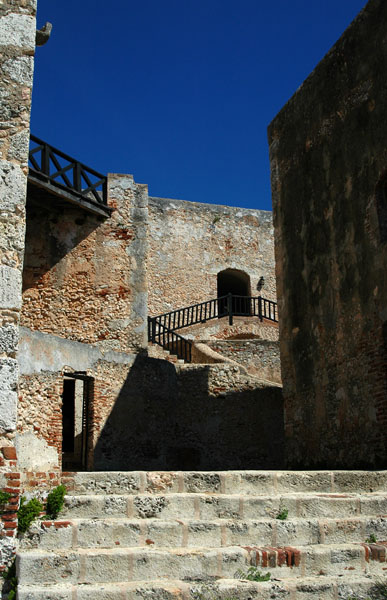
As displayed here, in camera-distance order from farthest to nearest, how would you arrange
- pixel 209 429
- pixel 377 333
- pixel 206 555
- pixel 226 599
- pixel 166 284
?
pixel 166 284, pixel 209 429, pixel 377 333, pixel 206 555, pixel 226 599

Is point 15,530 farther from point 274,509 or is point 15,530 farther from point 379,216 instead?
point 379,216

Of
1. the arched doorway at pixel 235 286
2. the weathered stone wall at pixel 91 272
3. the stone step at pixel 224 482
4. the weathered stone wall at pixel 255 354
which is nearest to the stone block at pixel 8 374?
the stone step at pixel 224 482

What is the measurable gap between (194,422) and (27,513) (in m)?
9.61

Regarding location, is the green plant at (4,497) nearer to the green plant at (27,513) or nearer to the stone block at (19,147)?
the green plant at (27,513)

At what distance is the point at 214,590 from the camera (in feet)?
17.1

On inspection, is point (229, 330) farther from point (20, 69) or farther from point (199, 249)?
point (20, 69)

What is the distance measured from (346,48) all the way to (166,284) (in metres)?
15.0

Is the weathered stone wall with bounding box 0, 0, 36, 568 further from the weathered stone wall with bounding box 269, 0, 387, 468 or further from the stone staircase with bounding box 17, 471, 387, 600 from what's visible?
the weathered stone wall with bounding box 269, 0, 387, 468

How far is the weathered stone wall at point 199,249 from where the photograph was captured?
24859 millimetres

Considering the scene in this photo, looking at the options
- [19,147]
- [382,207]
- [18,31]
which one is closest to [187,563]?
[19,147]

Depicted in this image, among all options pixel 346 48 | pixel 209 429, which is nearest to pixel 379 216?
pixel 346 48

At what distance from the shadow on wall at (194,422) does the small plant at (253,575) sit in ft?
27.8

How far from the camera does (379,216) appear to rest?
9.45m

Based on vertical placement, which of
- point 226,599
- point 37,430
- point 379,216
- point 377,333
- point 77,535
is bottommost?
point 226,599
